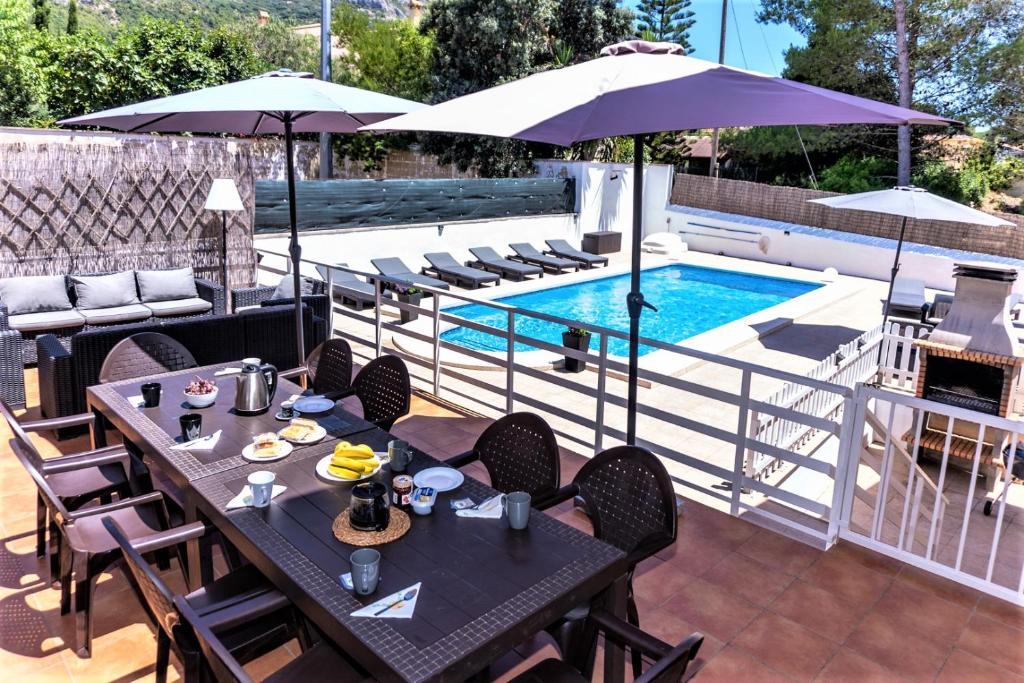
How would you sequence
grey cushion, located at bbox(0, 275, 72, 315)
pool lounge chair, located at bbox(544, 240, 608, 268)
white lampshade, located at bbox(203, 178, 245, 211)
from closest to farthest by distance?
grey cushion, located at bbox(0, 275, 72, 315), white lampshade, located at bbox(203, 178, 245, 211), pool lounge chair, located at bbox(544, 240, 608, 268)

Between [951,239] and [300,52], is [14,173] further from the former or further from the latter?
[300,52]

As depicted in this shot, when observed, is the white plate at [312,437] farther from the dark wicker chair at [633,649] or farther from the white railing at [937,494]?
the white railing at [937,494]

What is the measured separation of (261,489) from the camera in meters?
2.62

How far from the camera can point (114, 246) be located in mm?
8562

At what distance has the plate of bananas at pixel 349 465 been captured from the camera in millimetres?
2846

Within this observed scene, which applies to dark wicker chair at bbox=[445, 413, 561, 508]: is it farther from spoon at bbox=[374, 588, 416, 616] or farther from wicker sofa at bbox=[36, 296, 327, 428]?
wicker sofa at bbox=[36, 296, 327, 428]

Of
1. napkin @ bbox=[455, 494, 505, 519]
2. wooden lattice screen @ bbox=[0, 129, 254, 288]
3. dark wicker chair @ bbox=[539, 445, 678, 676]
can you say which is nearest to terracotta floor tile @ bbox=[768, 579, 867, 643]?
dark wicker chair @ bbox=[539, 445, 678, 676]

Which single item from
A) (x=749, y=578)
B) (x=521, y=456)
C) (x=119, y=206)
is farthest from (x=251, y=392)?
(x=119, y=206)

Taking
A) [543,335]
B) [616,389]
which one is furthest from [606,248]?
[616,389]

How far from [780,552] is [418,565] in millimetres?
2270

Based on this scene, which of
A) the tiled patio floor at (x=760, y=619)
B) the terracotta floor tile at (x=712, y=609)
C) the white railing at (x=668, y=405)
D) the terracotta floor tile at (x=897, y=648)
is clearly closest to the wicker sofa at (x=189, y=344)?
the white railing at (x=668, y=405)

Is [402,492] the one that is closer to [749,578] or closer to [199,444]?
[199,444]

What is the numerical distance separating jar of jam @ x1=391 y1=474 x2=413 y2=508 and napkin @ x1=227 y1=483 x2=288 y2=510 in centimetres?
44

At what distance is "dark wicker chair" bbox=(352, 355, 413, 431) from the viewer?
4.04 m
